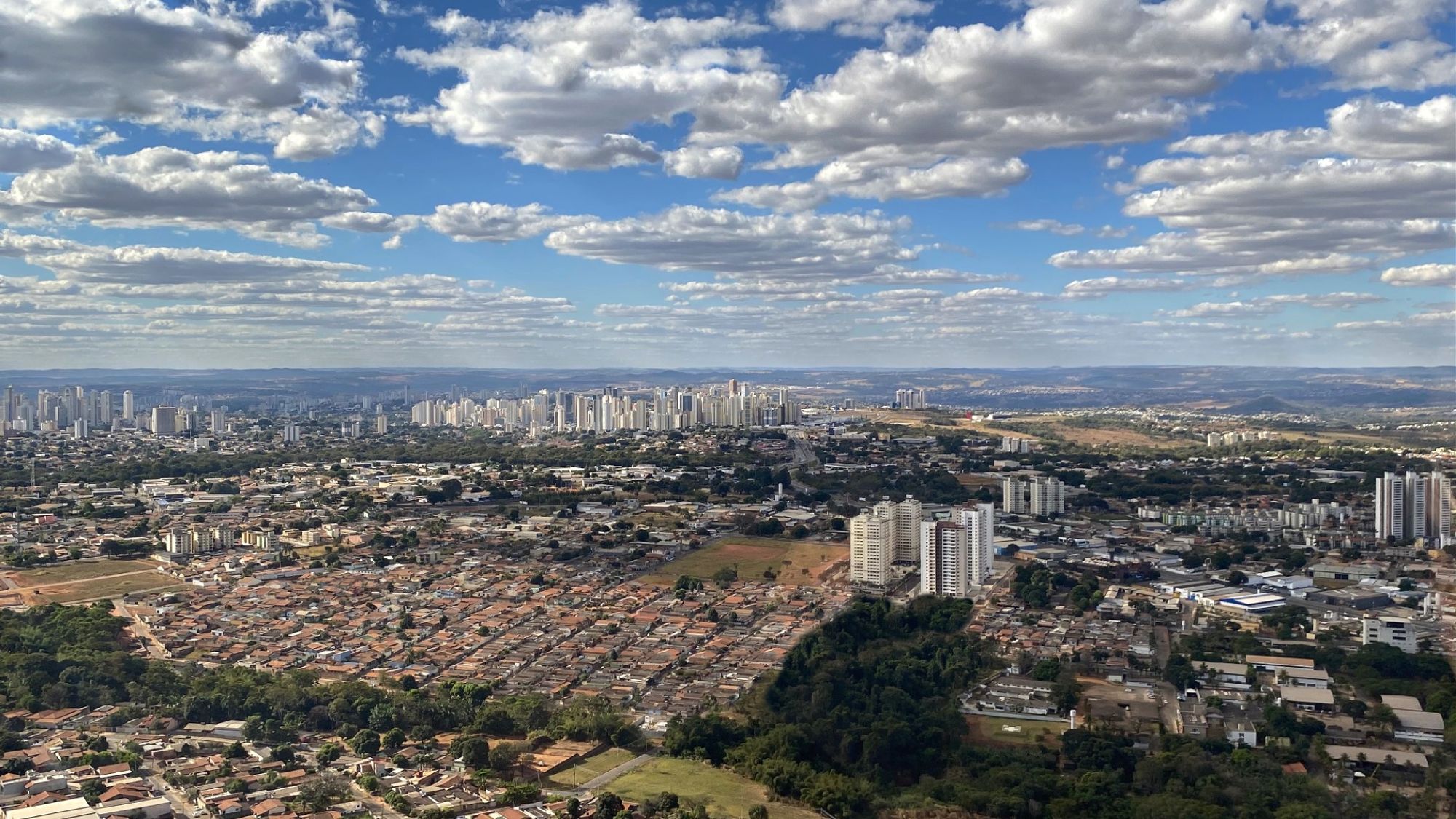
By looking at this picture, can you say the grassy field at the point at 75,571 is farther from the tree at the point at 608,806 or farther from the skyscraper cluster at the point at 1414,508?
the skyscraper cluster at the point at 1414,508

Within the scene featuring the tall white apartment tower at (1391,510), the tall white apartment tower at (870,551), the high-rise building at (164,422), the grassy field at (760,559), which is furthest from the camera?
the high-rise building at (164,422)

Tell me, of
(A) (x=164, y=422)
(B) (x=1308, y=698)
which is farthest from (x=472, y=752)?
(A) (x=164, y=422)

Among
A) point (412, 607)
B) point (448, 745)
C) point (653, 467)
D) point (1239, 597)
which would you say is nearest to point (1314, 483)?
point (1239, 597)

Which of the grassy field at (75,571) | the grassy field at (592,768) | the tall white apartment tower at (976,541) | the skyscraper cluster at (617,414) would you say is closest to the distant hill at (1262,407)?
the skyscraper cluster at (617,414)

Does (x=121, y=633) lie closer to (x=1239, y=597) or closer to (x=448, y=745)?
(x=448, y=745)

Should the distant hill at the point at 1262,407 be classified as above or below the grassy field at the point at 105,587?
above

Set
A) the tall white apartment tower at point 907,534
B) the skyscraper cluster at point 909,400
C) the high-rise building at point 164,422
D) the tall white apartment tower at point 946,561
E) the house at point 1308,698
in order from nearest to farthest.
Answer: the house at point 1308,698 → the tall white apartment tower at point 946,561 → the tall white apartment tower at point 907,534 → the high-rise building at point 164,422 → the skyscraper cluster at point 909,400

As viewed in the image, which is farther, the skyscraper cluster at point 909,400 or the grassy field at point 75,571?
the skyscraper cluster at point 909,400
